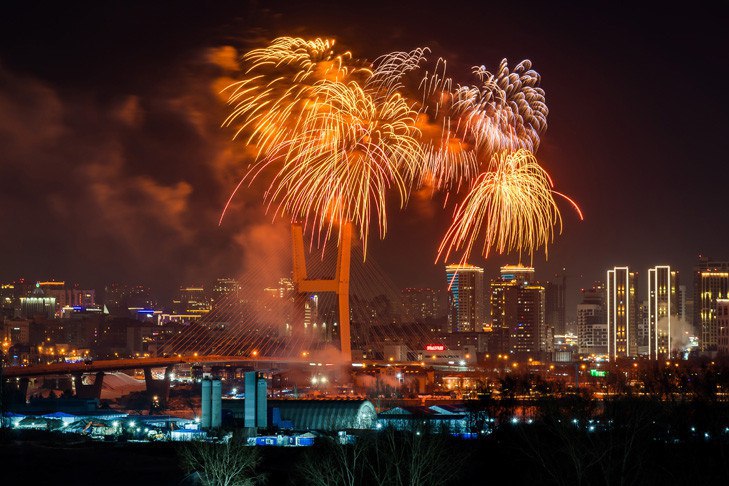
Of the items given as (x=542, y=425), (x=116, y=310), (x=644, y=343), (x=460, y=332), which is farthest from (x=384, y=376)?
(x=116, y=310)

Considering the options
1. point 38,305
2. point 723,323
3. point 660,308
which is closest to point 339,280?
point 723,323

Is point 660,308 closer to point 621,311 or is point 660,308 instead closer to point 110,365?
point 621,311

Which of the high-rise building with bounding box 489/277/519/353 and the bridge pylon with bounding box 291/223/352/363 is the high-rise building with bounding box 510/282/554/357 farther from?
the bridge pylon with bounding box 291/223/352/363

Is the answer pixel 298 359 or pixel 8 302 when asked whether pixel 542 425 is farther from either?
pixel 8 302

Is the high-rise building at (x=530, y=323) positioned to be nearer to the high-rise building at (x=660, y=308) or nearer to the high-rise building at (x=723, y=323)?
the high-rise building at (x=660, y=308)

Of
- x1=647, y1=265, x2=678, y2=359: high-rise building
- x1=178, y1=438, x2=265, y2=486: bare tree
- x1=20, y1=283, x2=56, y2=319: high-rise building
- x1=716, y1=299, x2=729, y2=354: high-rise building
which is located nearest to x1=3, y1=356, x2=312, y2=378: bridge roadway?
x1=178, y1=438, x2=265, y2=486: bare tree

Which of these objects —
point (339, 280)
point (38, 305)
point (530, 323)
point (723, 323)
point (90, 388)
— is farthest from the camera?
point (38, 305)
